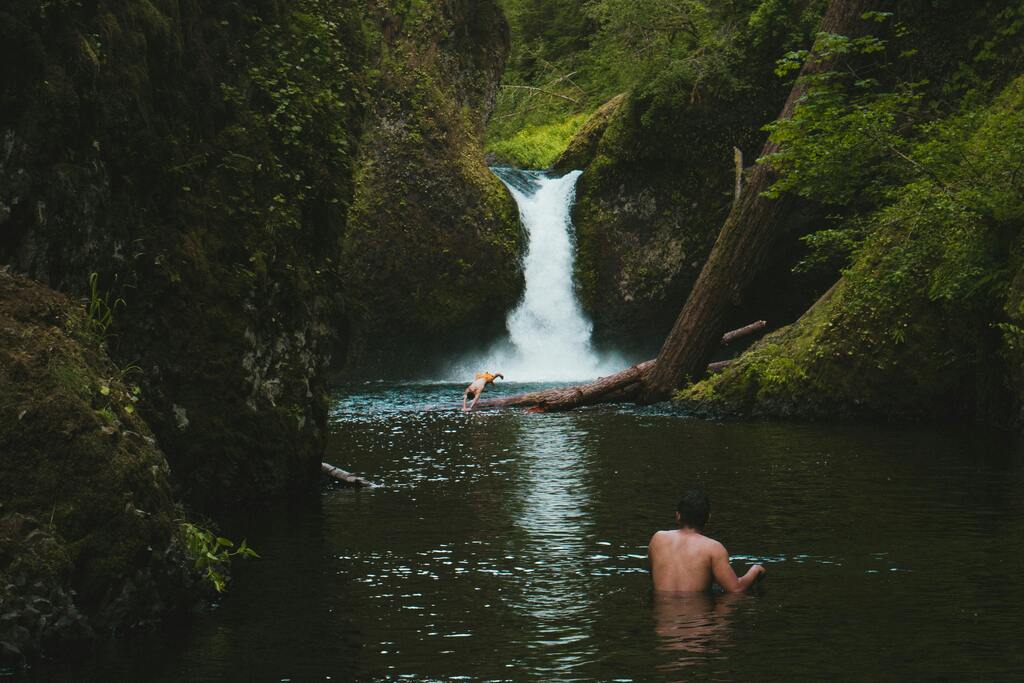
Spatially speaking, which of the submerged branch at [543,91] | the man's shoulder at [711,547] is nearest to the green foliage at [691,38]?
the submerged branch at [543,91]

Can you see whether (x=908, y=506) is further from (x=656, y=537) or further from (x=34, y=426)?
(x=34, y=426)

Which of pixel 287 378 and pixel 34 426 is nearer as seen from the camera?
pixel 34 426

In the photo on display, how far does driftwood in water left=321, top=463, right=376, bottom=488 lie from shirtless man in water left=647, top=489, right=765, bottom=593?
506 cm

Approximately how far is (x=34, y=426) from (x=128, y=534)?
766 millimetres

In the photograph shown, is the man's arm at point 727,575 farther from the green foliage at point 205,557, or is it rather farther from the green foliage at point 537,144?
the green foliage at point 537,144

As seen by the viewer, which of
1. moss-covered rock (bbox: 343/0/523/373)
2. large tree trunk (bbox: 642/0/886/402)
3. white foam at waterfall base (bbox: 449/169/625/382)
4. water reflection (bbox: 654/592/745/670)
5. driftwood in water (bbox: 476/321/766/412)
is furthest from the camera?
white foam at waterfall base (bbox: 449/169/625/382)

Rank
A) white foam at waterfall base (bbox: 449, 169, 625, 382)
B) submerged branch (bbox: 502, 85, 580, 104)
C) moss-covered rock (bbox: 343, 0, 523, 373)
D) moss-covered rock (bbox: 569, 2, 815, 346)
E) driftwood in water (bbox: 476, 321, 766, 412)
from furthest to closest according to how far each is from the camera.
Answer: submerged branch (bbox: 502, 85, 580, 104)
white foam at waterfall base (bbox: 449, 169, 625, 382)
moss-covered rock (bbox: 343, 0, 523, 373)
moss-covered rock (bbox: 569, 2, 815, 346)
driftwood in water (bbox: 476, 321, 766, 412)

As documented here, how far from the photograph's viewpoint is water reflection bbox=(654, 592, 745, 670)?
595 centimetres

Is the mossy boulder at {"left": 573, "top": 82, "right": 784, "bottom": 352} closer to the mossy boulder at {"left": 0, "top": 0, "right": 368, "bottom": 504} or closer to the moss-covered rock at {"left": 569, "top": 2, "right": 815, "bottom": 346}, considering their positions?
the moss-covered rock at {"left": 569, "top": 2, "right": 815, "bottom": 346}

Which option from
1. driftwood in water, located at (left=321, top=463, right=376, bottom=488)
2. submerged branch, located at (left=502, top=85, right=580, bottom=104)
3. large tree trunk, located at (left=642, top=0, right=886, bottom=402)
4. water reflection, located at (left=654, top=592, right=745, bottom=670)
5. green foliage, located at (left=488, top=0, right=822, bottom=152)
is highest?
submerged branch, located at (left=502, top=85, right=580, bottom=104)

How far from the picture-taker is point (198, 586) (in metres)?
6.82

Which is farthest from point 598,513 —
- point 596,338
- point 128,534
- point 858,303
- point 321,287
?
point 596,338

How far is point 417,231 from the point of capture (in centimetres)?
3019

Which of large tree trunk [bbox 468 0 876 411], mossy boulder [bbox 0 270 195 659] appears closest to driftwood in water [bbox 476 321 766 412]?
large tree trunk [bbox 468 0 876 411]
